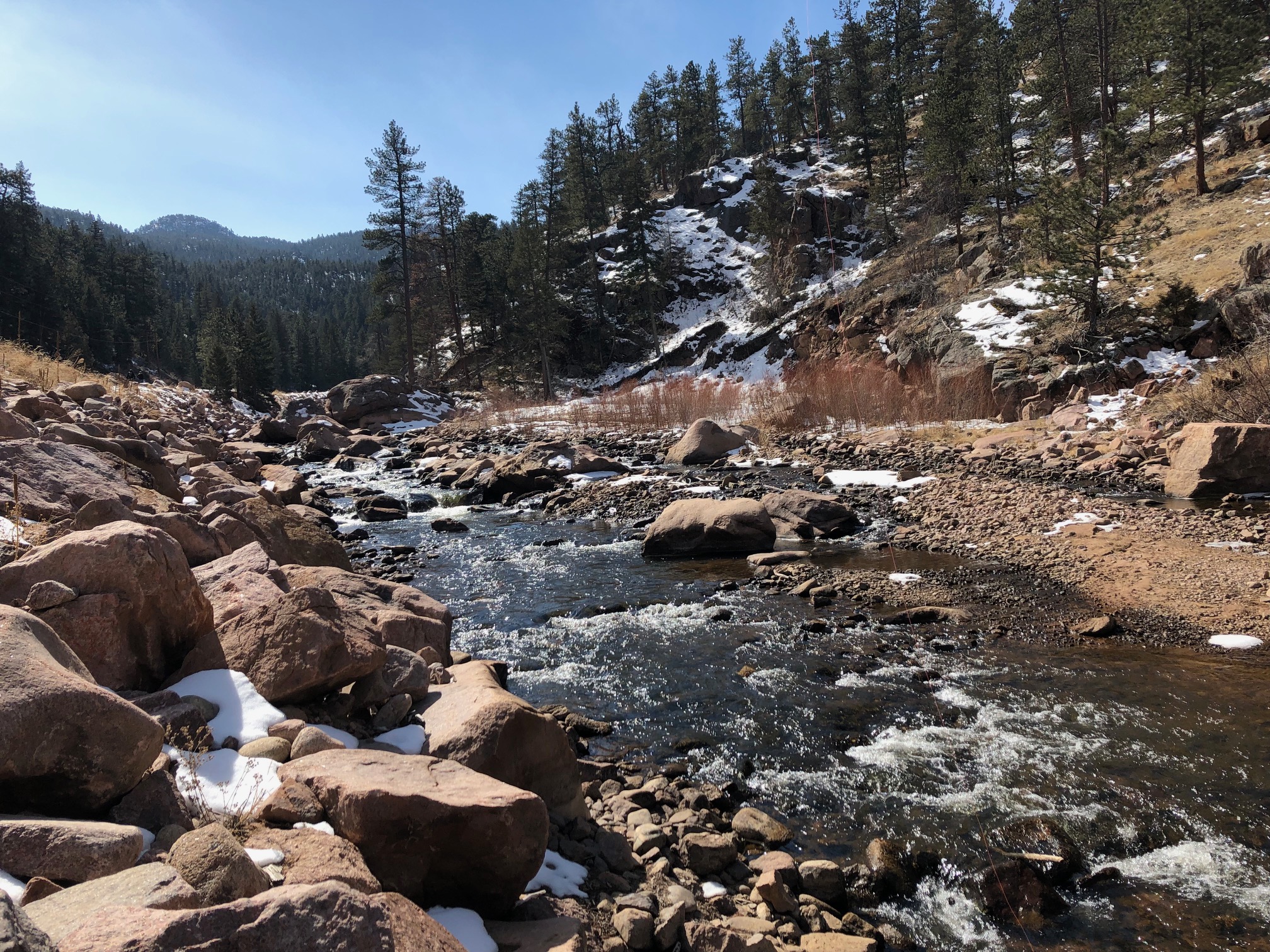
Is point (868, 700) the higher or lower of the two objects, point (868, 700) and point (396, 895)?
the lower

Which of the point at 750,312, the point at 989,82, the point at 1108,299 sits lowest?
the point at 1108,299

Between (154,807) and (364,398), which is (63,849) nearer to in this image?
(154,807)

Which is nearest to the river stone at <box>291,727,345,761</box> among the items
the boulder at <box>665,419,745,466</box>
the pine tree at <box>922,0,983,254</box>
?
the boulder at <box>665,419,745,466</box>

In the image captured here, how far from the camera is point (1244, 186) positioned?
22.5m

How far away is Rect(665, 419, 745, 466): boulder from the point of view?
17703mm

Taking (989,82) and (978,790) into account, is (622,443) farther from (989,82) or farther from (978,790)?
(989,82)

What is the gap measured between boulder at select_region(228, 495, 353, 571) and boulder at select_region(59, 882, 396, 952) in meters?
5.45

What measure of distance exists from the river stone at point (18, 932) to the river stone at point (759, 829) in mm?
3624

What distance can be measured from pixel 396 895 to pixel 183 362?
322 feet

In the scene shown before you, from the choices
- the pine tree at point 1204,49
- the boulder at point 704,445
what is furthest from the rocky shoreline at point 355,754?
the pine tree at point 1204,49

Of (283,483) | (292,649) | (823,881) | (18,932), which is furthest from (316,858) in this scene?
(283,483)

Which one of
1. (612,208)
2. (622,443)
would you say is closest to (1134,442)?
(622,443)

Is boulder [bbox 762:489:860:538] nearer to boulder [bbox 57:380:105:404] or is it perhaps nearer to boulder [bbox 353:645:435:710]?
boulder [bbox 353:645:435:710]

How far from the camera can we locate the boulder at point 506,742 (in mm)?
3691
